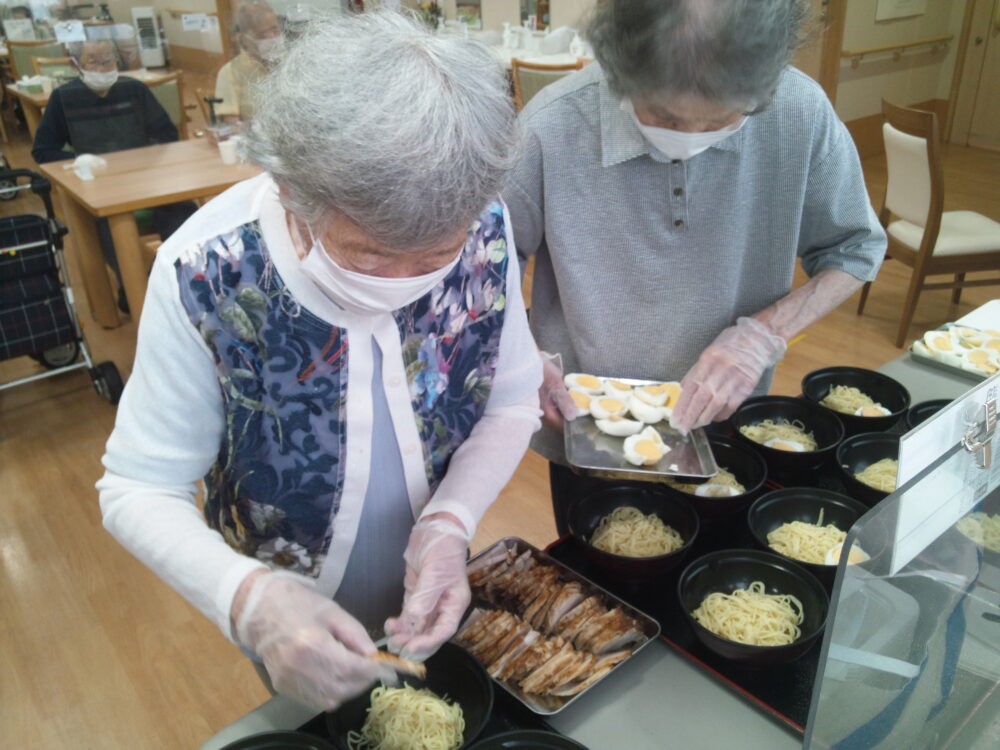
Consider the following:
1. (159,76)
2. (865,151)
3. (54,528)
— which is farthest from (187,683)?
(865,151)

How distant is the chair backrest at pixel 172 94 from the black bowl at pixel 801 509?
4.63 metres

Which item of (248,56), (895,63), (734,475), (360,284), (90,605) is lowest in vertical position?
(90,605)

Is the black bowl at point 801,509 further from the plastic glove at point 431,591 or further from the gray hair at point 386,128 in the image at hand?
the gray hair at point 386,128

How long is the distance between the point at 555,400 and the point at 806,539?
20.1 inches

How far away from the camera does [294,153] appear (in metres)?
0.77

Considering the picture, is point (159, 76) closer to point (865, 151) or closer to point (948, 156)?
point (865, 151)

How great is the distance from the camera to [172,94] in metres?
4.98

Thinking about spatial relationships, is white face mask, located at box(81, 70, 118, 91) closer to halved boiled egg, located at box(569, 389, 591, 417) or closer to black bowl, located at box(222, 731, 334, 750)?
halved boiled egg, located at box(569, 389, 591, 417)

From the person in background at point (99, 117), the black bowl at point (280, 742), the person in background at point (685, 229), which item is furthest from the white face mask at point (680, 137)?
the person in background at point (99, 117)

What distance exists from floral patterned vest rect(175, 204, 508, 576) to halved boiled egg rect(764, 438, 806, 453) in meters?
0.63

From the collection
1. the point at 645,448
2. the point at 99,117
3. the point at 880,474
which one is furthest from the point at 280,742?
the point at 99,117

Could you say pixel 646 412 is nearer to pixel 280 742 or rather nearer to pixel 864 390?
pixel 864 390

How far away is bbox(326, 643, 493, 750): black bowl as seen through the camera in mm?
983

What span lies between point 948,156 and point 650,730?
7303 mm
